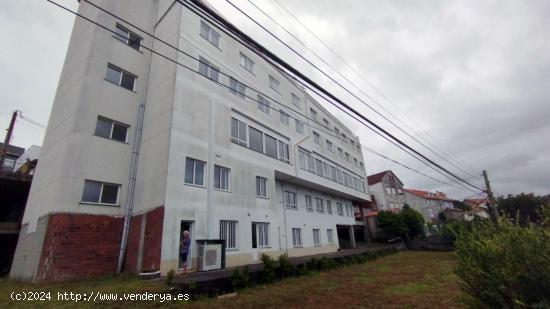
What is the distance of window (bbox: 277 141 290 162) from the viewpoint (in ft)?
70.1

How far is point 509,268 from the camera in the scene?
4.01 meters

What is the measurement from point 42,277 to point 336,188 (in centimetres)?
2388

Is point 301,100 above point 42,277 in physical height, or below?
above

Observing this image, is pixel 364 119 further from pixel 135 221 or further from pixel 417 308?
pixel 135 221

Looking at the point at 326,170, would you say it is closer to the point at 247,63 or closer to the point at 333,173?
the point at 333,173

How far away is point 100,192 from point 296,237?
14285 millimetres

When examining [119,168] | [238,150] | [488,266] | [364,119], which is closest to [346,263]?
[238,150]

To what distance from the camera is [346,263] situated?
1728 cm

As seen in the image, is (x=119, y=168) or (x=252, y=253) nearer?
(x=119, y=168)

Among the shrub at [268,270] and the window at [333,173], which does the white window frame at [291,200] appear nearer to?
the window at [333,173]

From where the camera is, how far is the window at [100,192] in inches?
502

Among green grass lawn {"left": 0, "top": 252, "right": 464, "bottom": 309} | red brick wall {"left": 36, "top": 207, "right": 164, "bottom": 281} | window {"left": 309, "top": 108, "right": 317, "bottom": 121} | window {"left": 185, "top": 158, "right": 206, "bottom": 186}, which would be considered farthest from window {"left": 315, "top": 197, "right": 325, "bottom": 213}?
red brick wall {"left": 36, "top": 207, "right": 164, "bottom": 281}

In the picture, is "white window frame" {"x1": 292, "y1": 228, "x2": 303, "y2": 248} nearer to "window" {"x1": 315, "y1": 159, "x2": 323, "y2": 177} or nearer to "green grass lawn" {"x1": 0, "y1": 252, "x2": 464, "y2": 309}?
"window" {"x1": 315, "y1": 159, "x2": 323, "y2": 177}

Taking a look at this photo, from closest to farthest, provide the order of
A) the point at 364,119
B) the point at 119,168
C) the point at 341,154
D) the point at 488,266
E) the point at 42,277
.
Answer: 1. the point at 488,266
2. the point at 364,119
3. the point at 42,277
4. the point at 119,168
5. the point at 341,154
